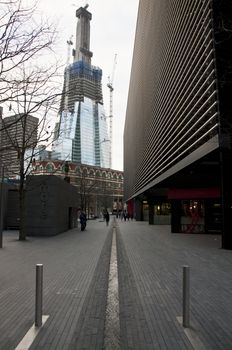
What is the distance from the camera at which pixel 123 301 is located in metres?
7.59

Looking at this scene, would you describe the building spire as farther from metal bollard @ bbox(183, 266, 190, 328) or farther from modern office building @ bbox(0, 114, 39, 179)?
metal bollard @ bbox(183, 266, 190, 328)

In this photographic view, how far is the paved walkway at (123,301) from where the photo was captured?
5.30 m

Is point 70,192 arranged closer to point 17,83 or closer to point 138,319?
point 17,83

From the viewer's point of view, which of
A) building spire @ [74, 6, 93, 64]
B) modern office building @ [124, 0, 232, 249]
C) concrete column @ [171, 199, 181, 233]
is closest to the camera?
modern office building @ [124, 0, 232, 249]

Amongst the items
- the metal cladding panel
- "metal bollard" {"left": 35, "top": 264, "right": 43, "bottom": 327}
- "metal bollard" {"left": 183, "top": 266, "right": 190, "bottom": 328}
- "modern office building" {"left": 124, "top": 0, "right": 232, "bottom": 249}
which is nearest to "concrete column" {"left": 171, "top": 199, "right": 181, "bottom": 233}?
"modern office building" {"left": 124, "top": 0, "right": 232, "bottom": 249}

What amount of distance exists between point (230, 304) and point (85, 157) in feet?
245

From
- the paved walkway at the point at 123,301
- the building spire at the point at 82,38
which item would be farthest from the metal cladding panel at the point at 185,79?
the paved walkway at the point at 123,301

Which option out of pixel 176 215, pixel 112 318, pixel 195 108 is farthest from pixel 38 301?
pixel 176 215

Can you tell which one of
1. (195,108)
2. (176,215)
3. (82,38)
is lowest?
(176,215)

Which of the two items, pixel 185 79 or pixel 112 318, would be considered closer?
pixel 112 318

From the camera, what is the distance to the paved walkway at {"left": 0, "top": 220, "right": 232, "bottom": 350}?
5.30 metres

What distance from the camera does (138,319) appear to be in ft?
20.6

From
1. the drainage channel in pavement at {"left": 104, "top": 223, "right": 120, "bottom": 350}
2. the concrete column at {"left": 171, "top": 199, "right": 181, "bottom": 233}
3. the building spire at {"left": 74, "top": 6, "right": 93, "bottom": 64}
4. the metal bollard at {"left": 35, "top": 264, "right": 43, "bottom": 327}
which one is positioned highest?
the building spire at {"left": 74, "top": 6, "right": 93, "bottom": 64}

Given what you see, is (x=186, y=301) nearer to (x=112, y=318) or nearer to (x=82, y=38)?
(x=112, y=318)
